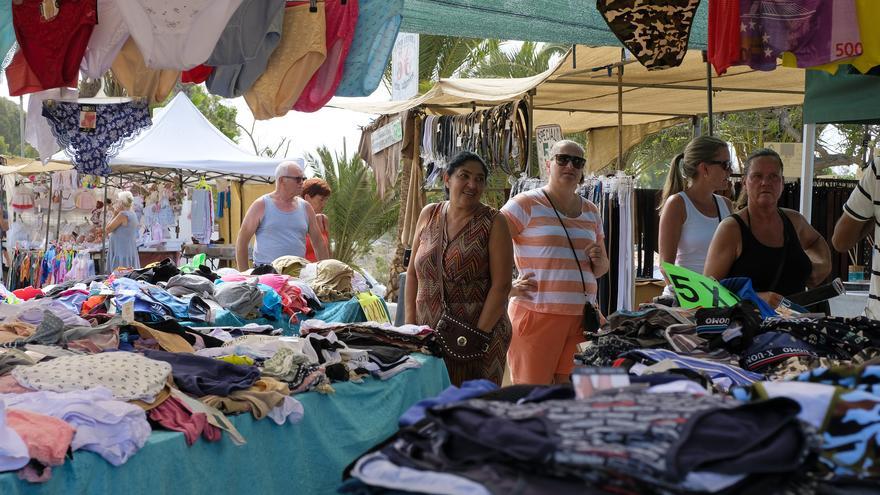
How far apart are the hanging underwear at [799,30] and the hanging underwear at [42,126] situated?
13.9 ft

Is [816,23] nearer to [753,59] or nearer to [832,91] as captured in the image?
[753,59]

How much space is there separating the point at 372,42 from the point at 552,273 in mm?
1678

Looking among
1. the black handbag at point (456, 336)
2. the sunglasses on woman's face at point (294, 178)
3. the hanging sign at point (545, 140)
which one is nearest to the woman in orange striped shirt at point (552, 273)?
the black handbag at point (456, 336)

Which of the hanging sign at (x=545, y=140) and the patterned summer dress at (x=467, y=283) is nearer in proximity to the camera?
the patterned summer dress at (x=467, y=283)

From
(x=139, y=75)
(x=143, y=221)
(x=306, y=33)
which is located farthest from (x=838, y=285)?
(x=143, y=221)

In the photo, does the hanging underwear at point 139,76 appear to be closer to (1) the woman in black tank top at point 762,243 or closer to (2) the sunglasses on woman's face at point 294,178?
(2) the sunglasses on woman's face at point 294,178

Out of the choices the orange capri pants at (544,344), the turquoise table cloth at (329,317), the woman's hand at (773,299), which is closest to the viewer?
the woman's hand at (773,299)

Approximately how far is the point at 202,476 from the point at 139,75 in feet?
10.5

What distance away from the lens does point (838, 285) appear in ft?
12.1

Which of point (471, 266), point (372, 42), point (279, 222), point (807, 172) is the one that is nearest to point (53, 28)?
point (372, 42)

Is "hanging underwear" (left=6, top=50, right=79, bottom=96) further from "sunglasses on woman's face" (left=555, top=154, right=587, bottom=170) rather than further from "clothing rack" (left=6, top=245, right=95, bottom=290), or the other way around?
"clothing rack" (left=6, top=245, right=95, bottom=290)

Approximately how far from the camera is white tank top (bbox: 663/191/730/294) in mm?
4855

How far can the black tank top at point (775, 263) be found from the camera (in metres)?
3.94

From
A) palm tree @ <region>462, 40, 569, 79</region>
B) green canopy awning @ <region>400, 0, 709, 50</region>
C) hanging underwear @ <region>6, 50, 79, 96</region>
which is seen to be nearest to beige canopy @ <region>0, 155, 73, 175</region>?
palm tree @ <region>462, 40, 569, 79</region>
